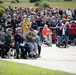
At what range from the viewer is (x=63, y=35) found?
2495 cm

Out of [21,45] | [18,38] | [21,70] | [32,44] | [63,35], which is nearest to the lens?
[21,70]

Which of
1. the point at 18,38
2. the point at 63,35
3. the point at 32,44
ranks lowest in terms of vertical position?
the point at 63,35

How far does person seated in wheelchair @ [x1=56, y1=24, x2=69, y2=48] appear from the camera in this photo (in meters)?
24.5

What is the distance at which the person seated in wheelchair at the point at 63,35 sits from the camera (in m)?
24.5

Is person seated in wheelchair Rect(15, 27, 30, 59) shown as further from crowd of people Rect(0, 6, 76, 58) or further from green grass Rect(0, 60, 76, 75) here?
green grass Rect(0, 60, 76, 75)

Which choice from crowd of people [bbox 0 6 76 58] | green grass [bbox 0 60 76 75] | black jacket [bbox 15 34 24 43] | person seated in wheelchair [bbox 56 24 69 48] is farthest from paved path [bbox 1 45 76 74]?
black jacket [bbox 15 34 24 43]

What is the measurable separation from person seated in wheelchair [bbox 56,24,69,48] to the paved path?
50 centimetres

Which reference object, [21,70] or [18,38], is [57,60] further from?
[21,70]

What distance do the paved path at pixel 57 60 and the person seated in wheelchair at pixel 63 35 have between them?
50 centimetres

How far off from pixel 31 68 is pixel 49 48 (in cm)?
905

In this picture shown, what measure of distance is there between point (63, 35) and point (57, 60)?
6.65 m

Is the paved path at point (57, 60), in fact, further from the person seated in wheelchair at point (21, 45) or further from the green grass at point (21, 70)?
the green grass at point (21, 70)

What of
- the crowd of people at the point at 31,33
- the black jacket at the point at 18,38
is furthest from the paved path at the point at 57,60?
the black jacket at the point at 18,38

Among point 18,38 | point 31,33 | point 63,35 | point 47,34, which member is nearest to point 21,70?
point 18,38
